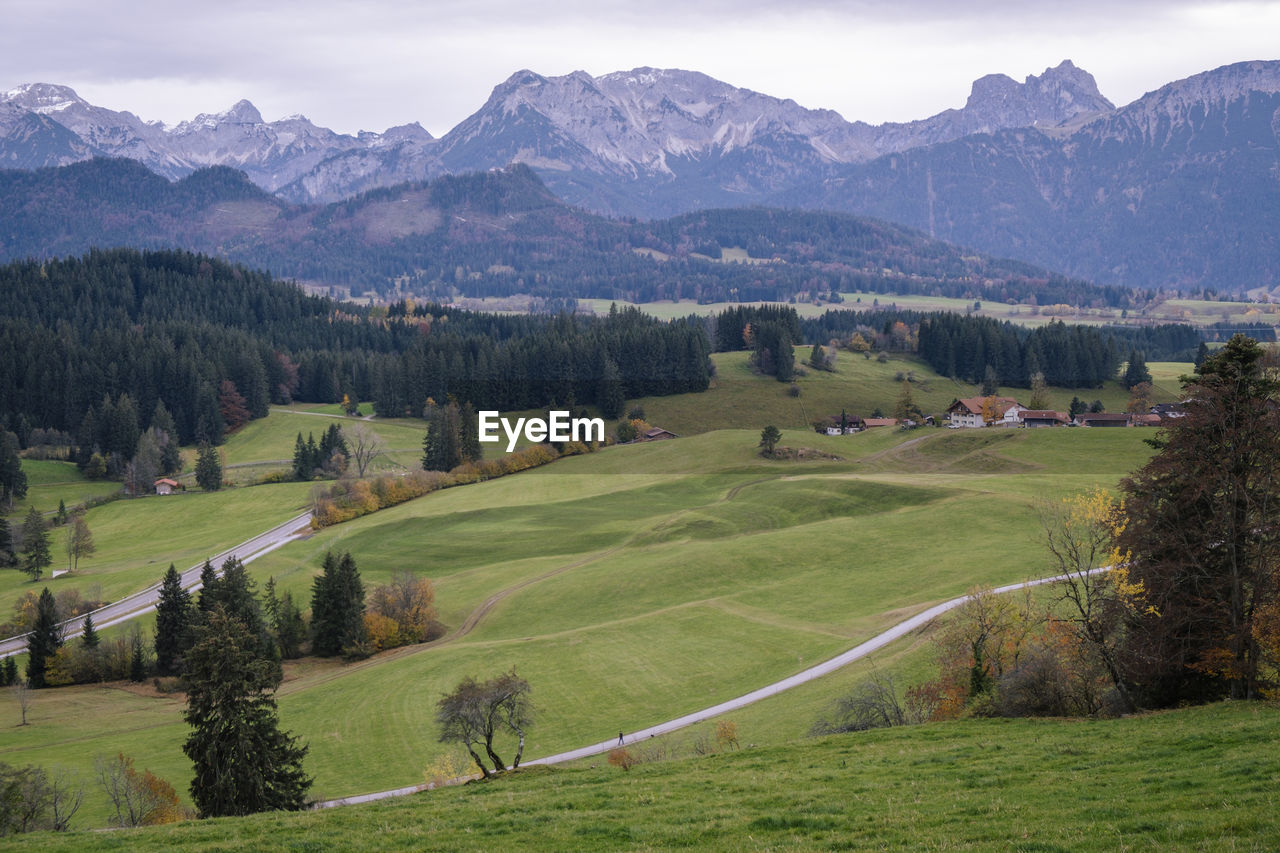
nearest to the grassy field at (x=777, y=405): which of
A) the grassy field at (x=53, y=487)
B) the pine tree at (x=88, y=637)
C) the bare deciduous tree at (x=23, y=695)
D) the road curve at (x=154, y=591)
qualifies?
the road curve at (x=154, y=591)

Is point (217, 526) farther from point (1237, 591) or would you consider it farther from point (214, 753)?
point (1237, 591)

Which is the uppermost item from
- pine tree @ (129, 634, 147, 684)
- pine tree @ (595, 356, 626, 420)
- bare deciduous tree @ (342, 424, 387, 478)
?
pine tree @ (595, 356, 626, 420)

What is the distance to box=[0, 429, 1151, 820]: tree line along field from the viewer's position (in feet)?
219

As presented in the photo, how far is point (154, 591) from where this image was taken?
356ft

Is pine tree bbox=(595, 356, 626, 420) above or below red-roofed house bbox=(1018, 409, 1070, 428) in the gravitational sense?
above

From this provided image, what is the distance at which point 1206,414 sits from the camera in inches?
1453

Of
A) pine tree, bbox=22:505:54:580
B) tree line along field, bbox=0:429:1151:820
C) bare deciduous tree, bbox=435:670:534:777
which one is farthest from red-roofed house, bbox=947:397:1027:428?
pine tree, bbox=22:505:54:580

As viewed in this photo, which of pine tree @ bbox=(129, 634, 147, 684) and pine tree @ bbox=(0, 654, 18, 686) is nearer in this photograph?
pine tree @ bbox=(0, 654, 18, 686)

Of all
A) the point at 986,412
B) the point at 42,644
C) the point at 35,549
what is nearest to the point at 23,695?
the point at 42,644

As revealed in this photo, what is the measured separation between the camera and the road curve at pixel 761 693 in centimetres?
5466

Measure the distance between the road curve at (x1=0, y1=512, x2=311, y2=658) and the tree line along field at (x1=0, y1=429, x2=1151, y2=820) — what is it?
5428 mm

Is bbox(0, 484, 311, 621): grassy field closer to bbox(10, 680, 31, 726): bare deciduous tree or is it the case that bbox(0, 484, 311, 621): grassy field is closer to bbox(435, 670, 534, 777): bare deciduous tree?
bbox(10, 680, 31, 726): bare deciduous tree

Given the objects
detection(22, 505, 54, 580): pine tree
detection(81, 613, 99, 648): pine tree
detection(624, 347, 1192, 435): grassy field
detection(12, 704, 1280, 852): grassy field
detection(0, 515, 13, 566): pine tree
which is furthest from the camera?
detection(624, 347, 1192, 435): grassy field

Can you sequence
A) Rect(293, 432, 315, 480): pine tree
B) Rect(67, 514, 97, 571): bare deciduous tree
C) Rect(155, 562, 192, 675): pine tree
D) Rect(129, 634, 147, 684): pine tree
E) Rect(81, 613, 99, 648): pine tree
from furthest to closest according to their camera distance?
Rect(293, 432, 315, 480): pine tree, Rect(67, 514, 97, 571): bare deciduous tree, Rect(155, 562, 192, 675): pine tree, Rect(81, 613, 99, 648): pine tree, Rect(129, 634, 147, 684): pine tree
